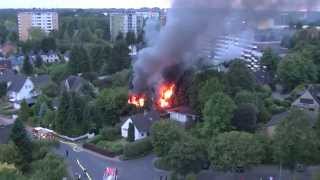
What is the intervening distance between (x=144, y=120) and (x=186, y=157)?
619 cm

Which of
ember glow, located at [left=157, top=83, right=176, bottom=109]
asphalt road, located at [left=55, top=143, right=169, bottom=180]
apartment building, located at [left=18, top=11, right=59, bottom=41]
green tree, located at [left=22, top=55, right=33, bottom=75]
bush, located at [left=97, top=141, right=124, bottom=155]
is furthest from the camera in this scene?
apartment building, located at [left=18, top=11, right=59, bottom=41]

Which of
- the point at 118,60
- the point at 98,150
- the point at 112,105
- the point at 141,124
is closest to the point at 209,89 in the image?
the point at 141,124

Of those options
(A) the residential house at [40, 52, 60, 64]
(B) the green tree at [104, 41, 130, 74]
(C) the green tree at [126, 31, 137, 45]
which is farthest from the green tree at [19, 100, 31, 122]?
(C) the green tree at [126, 31, 137, 45]

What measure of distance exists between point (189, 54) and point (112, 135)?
640 cm

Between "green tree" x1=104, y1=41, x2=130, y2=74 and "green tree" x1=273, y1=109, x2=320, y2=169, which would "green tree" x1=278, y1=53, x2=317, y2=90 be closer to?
"green tree" x1=104, y1=41, x2=130, y2=74

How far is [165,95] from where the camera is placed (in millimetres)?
22844

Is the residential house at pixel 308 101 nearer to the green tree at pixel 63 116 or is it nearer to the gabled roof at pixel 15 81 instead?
the green tree at pixel 63 116

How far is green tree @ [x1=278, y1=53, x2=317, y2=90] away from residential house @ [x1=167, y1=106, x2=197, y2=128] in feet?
25.1

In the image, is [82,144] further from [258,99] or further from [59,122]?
[258,99]

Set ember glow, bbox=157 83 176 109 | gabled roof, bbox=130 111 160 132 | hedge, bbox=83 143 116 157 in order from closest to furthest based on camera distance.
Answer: hedge, bbox=83 143 116 157
gabled roof, bbox=130 111 160 132
ember glow, bbox=157 83 176 109

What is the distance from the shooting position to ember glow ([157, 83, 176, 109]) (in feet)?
73.4

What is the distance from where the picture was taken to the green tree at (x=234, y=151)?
46.4 feet

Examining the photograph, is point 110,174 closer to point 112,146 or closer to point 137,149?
point 137,149

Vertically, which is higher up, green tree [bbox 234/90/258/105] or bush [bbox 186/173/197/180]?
green tree [bbox 234/90/258/105]
